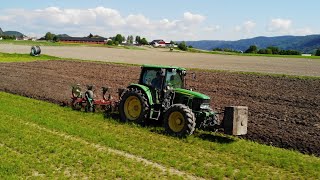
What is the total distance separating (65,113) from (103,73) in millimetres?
15673

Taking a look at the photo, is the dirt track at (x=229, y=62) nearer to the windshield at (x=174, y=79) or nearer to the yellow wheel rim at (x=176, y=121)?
the windshield at (x=174, y=79)

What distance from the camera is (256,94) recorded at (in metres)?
20.5

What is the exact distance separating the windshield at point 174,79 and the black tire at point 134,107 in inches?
37.9

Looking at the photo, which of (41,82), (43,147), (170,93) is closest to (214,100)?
(170,93)

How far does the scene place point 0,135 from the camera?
11.3 meters

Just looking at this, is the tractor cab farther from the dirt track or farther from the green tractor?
the dirt track

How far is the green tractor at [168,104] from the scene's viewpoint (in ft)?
38.6

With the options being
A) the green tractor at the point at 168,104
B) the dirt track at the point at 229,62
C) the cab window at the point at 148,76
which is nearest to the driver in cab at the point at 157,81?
the green tractor at the point at 168,104

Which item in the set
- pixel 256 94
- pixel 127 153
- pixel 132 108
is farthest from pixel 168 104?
pixel 256 94

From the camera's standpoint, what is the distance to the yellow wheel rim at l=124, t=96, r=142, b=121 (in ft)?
43.7

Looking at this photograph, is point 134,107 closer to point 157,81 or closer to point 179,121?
point 157,81

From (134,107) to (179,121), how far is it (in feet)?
7.49

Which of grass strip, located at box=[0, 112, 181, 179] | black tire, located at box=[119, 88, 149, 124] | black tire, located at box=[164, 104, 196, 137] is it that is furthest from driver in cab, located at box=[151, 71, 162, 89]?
grass strip, located at box=[0, 112, 181, 179]

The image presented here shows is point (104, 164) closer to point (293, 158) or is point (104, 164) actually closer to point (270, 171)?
point (270, 171)
